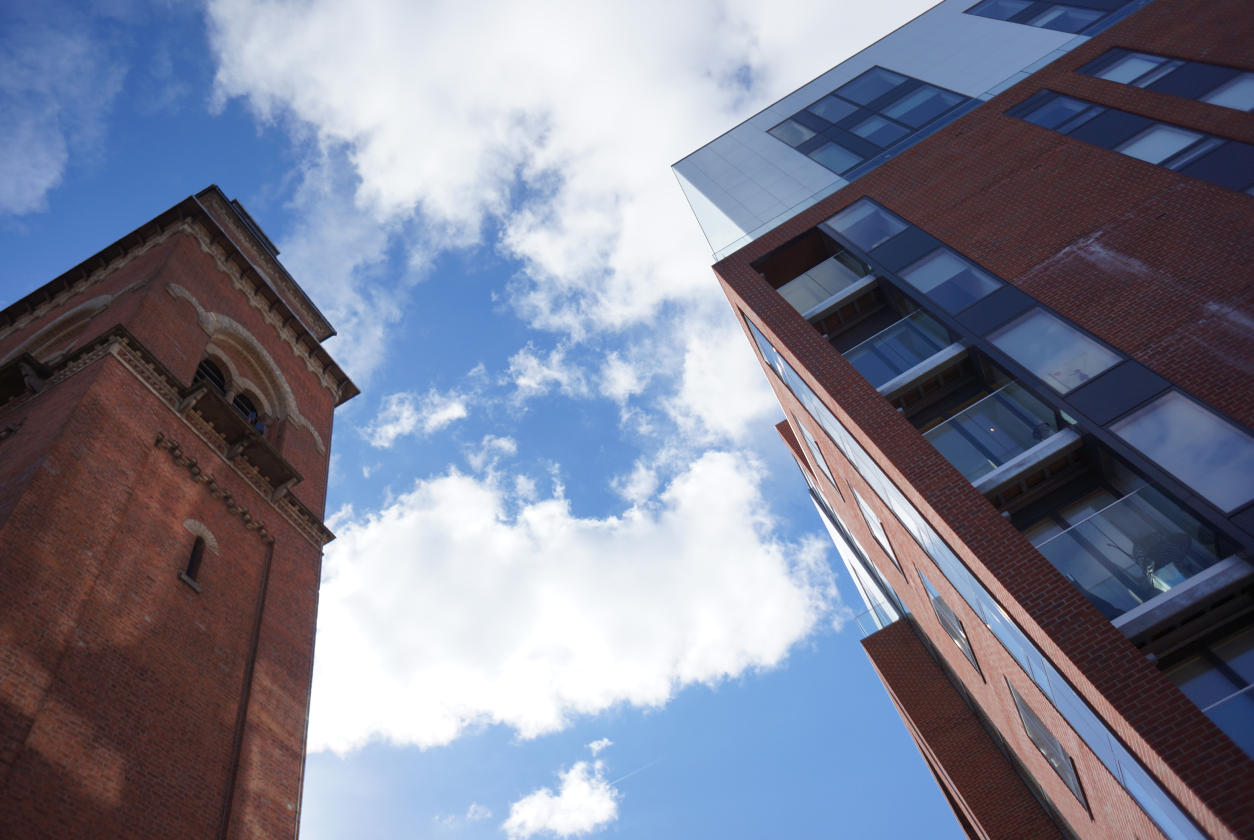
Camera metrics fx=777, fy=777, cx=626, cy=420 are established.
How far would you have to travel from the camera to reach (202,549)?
14.1m

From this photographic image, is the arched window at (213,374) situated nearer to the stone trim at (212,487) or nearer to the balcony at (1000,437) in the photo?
the stone trim at (212,487)

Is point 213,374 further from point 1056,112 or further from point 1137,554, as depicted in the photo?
point 1056,112

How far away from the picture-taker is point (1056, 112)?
18922 millimetres

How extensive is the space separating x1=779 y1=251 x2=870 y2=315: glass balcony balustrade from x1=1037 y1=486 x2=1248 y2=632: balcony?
27.5ft

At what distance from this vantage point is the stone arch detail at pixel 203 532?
14.0 meters

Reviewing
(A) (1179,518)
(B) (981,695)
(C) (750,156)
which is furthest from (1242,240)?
(C) (750,156)

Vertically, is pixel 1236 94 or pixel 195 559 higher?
pixel 1236 94

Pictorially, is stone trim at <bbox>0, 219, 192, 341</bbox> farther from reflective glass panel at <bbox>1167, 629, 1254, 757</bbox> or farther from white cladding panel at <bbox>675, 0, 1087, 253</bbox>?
reflective glass panel at <bbox>1167, 629, 1254, 757</bbox>

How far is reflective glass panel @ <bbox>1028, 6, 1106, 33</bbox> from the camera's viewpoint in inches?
882

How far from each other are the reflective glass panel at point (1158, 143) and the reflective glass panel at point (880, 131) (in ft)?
21.3

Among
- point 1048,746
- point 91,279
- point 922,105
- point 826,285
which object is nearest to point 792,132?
point 922,105

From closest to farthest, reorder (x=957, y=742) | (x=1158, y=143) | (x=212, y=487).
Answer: (x=212, y=487) < (x=1158, y=143) < (x=957, y=742)

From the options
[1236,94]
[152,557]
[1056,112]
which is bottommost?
[152,557]

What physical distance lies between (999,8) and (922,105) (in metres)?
6.71
